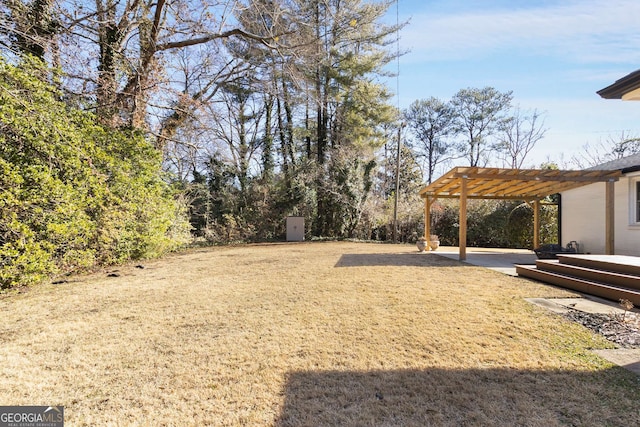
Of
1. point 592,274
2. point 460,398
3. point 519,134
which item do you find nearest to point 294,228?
point 592,274

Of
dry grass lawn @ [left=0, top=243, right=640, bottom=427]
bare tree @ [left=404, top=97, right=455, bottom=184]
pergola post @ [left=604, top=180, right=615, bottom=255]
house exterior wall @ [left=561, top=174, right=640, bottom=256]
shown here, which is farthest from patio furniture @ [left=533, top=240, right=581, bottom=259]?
bare tree @ [left=404, top=97, right=455, bottom=184]

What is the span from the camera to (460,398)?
2217mm

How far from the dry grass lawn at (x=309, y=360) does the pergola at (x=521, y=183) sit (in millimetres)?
4101

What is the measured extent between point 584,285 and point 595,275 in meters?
0.30

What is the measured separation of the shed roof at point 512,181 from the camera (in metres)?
8.30

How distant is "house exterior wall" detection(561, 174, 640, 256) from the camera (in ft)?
26.0

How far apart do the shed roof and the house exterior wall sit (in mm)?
345

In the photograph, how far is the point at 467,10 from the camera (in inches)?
315

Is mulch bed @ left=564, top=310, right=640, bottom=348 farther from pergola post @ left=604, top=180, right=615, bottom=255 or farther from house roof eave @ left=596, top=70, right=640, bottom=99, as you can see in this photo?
pergola post @ left=604, top=180, right=615, bottom=255

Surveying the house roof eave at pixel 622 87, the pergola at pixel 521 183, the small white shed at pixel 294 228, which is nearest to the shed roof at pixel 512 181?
the pergola at pixel 521 183

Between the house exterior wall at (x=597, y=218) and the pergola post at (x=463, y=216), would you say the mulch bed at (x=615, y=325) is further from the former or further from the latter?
the house exterior wall at (x=597, y=218)

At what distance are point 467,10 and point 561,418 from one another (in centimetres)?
930

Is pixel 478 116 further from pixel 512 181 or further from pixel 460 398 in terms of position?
pixel 460 398

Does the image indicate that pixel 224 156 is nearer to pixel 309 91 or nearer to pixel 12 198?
pixel 309 91
